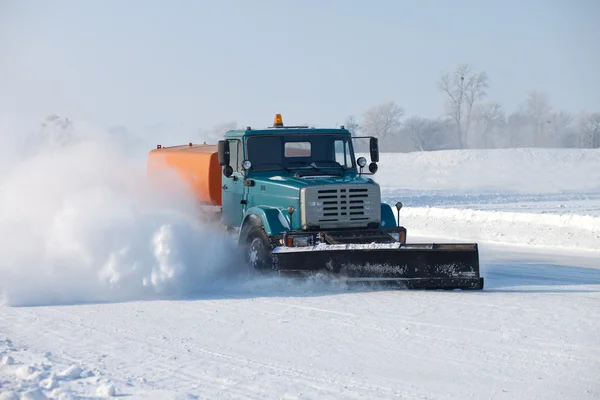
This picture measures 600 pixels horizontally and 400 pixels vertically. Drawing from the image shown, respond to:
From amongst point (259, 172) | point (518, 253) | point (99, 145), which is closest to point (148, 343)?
point (259, 172)

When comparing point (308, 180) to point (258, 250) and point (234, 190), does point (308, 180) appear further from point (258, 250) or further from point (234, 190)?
point (234, 190)

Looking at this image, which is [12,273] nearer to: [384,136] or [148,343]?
[148,343]

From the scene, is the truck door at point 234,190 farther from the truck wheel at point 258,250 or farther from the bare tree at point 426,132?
the bare tree at point 426,132

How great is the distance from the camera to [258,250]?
11930mm

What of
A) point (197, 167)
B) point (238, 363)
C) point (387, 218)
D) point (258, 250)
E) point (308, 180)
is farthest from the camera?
point (197, 167)

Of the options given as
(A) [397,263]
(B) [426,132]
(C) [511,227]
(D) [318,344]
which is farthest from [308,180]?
(B) [426,132]

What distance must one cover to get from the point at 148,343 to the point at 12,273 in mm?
4044

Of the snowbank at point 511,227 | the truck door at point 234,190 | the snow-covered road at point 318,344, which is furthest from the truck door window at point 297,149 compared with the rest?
the snowbank at point 511,227

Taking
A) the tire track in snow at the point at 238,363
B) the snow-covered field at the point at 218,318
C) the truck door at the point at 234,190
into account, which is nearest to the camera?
the tire track in snow at the point at 238,363

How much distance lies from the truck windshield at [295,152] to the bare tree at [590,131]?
302 feet

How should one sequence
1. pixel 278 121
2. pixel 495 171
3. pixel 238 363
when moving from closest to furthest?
1. pixel 238 363
2. pixel 278 121
3. pixel 495 171

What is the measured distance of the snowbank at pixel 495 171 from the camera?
49688 millimetres

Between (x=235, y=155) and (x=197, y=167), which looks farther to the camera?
(x=197, y=167)

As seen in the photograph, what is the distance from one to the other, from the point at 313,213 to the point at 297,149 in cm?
159
